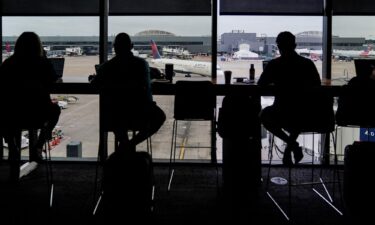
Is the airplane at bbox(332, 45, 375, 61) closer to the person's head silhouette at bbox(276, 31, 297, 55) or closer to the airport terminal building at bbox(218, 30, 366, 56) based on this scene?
the airport terminal building at bbox(218, 30, 366, 56)

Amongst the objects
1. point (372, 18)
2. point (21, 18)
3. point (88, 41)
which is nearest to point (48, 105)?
point (88, 41)

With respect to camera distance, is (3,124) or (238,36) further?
(238,36)

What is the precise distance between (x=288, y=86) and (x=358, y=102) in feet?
1.77

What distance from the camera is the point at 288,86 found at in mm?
3102

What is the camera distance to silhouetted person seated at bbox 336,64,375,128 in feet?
9.96

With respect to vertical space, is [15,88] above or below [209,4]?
below

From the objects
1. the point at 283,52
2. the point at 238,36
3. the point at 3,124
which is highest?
the point at 238,36

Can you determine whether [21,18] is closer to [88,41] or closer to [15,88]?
[88,41]

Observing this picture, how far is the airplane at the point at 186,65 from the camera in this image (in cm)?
454

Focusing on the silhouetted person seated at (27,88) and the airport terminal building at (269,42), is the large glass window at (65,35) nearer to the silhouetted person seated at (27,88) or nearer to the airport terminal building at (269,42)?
the silhouetted person seated at (27,88)

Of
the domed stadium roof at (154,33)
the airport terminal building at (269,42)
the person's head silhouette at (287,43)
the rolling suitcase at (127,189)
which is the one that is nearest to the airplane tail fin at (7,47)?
the domed stadium roof at (154,33)

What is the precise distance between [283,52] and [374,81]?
73 cm

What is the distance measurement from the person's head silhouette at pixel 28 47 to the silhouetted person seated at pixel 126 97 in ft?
1.74

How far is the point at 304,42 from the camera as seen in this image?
4773 millimetres
